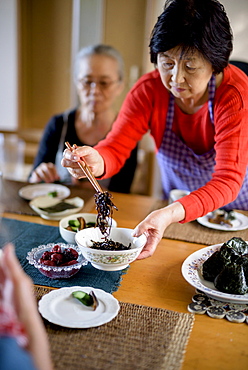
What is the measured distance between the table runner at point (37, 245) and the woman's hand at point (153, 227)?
12cm

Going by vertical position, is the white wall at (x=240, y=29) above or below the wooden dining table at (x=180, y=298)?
above

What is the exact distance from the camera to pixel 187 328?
1057 mm

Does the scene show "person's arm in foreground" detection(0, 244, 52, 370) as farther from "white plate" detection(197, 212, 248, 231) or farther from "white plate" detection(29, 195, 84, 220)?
"white plate" detection(197, 212, 248, 231)

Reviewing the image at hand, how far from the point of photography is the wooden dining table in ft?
3.17

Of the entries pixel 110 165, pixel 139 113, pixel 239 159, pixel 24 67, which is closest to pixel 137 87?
pixel 139 113

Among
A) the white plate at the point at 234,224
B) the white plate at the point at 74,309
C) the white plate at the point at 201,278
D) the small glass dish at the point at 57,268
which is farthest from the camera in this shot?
the white plate at the point at 234,224

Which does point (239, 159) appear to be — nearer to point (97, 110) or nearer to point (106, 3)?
point (97, 110)

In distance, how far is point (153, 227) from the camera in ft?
4.33

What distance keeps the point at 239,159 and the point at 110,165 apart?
0.53 meters

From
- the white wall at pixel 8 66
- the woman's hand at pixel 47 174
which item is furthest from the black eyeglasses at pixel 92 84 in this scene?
the white wall at pixel 8 66

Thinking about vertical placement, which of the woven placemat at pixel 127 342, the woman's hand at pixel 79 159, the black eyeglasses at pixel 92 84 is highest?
the black eyeglasses at pixel 92 84

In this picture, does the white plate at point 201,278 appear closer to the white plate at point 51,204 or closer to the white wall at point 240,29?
the white plate at point 51,204

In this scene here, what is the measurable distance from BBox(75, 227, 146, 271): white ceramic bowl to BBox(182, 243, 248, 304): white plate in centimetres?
17

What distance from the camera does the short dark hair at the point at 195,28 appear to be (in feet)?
4.50
